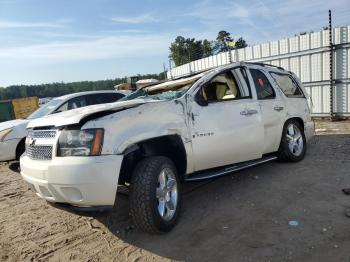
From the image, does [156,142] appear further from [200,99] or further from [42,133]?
[42,133]

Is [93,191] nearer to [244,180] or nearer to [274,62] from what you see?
[244,180]

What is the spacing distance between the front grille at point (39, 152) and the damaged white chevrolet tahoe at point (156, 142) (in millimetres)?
11

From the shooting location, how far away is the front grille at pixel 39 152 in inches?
143

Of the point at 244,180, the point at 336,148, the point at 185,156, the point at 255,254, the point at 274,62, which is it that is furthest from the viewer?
the point at 274,62

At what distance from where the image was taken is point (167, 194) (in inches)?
155

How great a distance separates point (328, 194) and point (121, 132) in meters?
2.92

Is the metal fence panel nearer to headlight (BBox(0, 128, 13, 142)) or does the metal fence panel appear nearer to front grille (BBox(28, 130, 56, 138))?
headlight (BBox(0, 128, 13, 142))

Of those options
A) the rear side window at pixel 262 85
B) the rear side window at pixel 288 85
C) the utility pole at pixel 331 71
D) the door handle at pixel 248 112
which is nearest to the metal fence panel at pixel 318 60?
the utility pole at pixel 331 71

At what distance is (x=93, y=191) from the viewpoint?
3289mm

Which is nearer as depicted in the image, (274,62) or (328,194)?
(328,194)

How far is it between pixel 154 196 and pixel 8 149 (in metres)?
5.50

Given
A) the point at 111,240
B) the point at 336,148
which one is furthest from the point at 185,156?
the point at 336,148

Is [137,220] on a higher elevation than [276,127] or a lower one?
lower

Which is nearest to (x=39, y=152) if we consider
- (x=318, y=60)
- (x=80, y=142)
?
(x=80, y=142)
